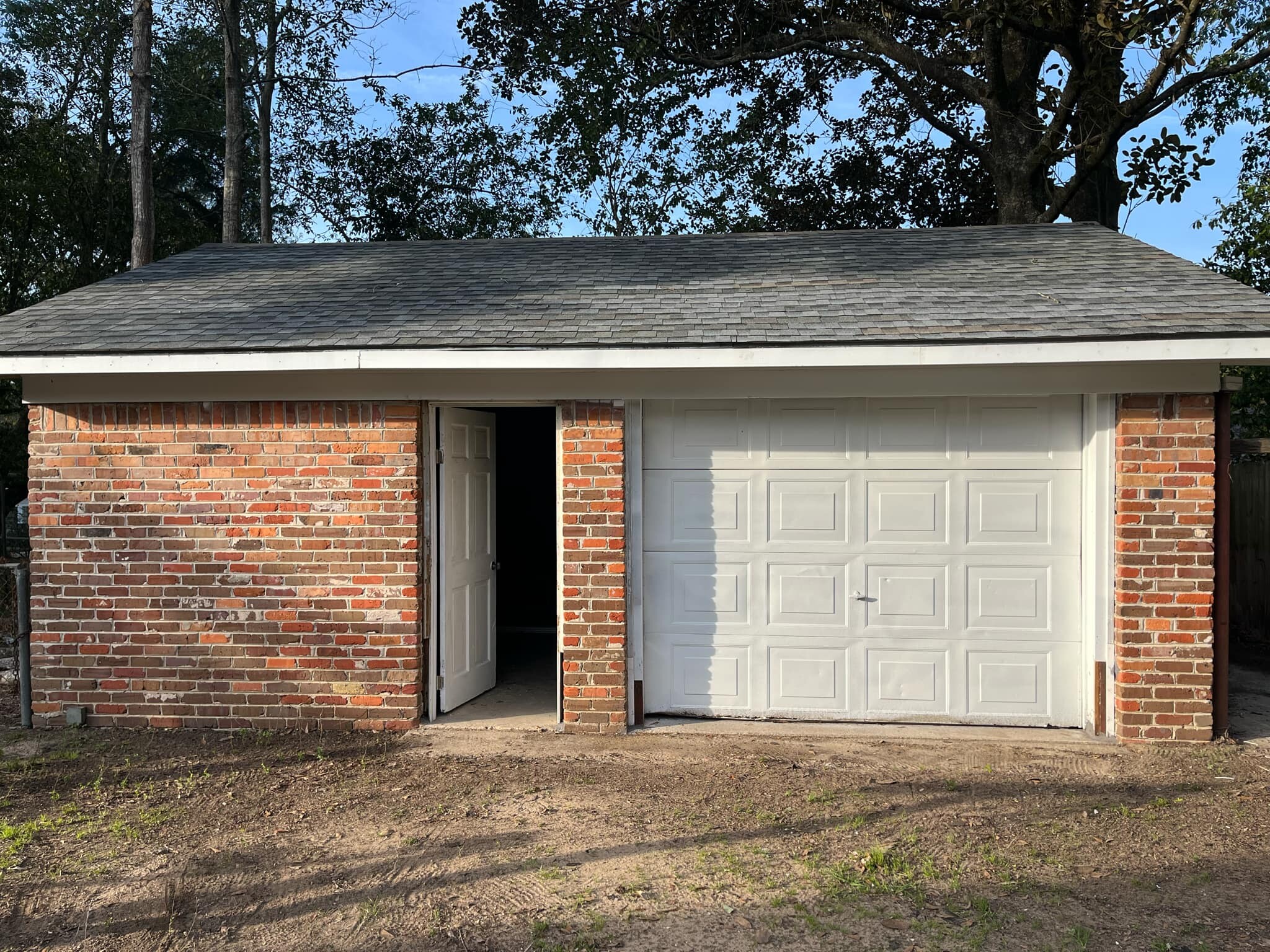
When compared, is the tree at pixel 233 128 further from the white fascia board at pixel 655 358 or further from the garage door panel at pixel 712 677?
the garage door panel at pixel 712 677

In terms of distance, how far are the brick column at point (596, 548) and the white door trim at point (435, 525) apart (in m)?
0.09

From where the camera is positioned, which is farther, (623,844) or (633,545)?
(633,545)

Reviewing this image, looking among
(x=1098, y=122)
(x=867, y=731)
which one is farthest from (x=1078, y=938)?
(x=1098, y=122)

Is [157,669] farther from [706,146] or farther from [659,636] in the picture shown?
[706,146]

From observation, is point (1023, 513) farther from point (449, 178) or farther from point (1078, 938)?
point (449, 178)

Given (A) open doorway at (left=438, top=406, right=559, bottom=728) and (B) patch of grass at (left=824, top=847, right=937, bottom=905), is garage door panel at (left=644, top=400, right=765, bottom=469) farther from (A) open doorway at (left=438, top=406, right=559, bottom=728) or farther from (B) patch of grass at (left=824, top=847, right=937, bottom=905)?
(B) patch of grass at (left=824, top=847, right=937, bottom=905)

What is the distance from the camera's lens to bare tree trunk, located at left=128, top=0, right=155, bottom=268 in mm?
12688

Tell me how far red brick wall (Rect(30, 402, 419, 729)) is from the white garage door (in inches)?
76.3

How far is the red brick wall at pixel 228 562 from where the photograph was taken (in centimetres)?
683

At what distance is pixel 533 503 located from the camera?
12.7 meters

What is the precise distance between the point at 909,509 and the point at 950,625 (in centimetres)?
88

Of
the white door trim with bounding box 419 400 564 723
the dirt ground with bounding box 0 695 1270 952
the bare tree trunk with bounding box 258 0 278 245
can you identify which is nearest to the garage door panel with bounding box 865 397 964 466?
the dirt ground with bounding box 0 695 1270 952

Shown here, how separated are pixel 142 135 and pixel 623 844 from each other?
12.4m

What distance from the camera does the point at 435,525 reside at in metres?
7.05
